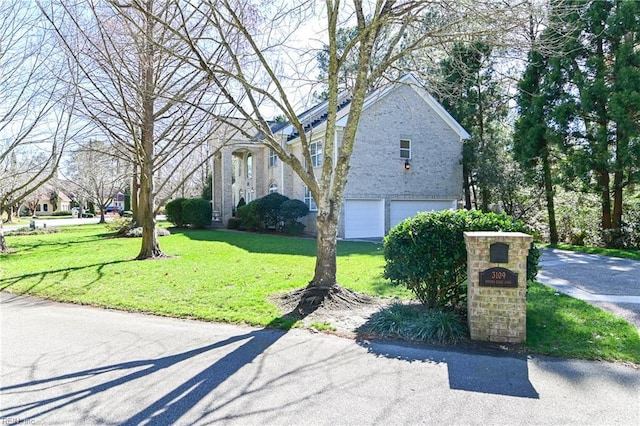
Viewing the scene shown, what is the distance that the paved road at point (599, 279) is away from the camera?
21.8ft

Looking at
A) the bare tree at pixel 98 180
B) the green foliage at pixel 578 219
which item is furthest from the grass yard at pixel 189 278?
the bare tree at pixel 98 180

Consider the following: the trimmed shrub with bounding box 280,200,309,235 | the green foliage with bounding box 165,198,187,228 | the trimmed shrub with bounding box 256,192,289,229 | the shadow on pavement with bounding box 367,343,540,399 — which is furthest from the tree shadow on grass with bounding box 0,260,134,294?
the green foliage with bounding box 165,198,187,228

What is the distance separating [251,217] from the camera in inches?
860

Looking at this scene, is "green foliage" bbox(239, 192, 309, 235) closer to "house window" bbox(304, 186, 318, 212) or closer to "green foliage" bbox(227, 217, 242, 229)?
"house window" bbox(304, 186, 318, 212)

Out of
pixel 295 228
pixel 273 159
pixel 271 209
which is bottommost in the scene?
pixel 295 228

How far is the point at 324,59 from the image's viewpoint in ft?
30.2

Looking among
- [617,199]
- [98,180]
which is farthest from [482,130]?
[98,180]

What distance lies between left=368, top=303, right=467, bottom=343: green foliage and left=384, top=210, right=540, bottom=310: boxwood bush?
38 centimetres

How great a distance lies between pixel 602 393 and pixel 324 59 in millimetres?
8159

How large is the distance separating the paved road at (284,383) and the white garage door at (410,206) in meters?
15.2

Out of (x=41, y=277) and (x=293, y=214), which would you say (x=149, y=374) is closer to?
(x=41, y=277)

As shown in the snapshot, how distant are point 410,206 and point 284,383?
17.5 metres

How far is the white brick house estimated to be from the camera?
1902cm

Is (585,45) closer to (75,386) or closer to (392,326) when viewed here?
(392,326)
